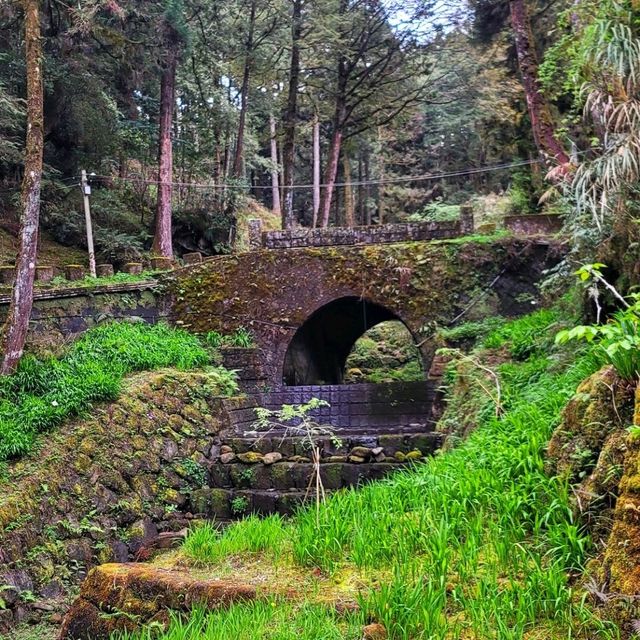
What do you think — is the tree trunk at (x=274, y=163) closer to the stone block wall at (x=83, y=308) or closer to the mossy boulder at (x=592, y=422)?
the stone block wall at (x=83, y=308)

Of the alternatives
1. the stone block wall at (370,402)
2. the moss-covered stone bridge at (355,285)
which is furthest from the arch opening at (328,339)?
the stone block wall at (370,402)

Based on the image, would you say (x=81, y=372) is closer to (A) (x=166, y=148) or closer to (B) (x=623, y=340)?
(B) (x=623, y=340)

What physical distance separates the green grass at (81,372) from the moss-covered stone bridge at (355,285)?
0.96 m

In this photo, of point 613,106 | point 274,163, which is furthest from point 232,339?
point 274,163

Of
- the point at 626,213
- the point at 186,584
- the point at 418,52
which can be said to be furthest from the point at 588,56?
the point at 418,52

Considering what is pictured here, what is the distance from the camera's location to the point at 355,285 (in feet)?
32.6

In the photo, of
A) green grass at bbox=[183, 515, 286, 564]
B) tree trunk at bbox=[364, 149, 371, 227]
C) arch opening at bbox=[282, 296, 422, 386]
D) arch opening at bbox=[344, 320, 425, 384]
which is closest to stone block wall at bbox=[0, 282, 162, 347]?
arch opening at bbox=[282, 296, 422, 386]

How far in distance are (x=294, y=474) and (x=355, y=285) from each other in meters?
4.14

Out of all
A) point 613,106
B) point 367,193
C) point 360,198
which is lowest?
point 613,106

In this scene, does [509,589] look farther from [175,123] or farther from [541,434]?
[175,123]

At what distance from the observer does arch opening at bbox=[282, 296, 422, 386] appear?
11091mm

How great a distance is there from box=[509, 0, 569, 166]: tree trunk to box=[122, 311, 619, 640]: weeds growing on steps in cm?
400

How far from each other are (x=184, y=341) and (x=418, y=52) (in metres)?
10.9

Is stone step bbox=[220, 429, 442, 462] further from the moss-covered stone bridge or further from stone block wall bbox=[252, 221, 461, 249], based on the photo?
stone block wall bbox=[252, 221, 461, 249]
